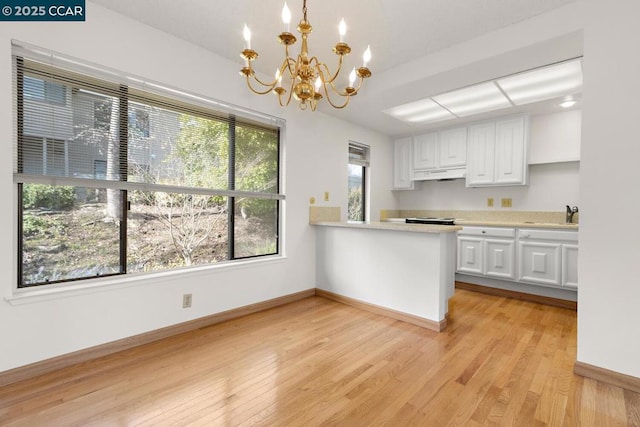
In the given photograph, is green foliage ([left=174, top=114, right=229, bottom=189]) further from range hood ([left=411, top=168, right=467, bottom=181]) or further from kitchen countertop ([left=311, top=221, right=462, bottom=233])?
range hood ([left=411, top=168, right=467, bottom=181])

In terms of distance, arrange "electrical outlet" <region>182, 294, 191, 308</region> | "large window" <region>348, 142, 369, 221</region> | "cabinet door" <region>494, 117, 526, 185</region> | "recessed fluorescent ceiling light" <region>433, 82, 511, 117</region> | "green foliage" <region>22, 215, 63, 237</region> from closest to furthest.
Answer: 1. "green foliage" <region>22, 215, 63, 237</region>
2. "electrical outlet" <region>182, 294, 191, 308</region>
3. "recessed fluorescent ceiling light" <region>433, 82, 511, 117</region>
4. "cabinet door" <region>494, 117, 526, 185</region>
5. "large window" <region>348, 142, 369, 221</region>

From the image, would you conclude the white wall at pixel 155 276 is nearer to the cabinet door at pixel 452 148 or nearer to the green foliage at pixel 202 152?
the green foliage at pixel 202 152

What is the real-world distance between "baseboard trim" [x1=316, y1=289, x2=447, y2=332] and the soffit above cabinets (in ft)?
7.90

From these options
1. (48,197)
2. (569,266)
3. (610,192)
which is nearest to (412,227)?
(610,192)

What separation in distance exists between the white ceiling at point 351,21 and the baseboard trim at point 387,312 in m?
2.33

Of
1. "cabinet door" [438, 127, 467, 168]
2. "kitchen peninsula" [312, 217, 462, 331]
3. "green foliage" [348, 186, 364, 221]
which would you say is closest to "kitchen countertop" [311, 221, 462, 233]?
"kitchen peninsula" [312, 217, 462, 331]

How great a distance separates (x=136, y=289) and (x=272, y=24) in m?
2.38

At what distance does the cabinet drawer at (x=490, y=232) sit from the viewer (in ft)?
12.0

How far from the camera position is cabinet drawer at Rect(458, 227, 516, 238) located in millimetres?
3652

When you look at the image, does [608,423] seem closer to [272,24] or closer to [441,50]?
[441,50]

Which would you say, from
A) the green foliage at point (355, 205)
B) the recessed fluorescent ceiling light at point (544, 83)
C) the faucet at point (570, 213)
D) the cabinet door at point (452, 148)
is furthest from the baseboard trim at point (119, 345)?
the faucet at point (570, 213)

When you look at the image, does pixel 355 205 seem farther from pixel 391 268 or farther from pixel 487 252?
pixel 487 252

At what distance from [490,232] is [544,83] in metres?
1.78

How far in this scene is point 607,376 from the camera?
6.20 feet
